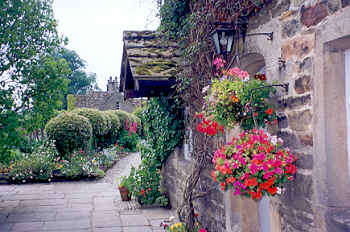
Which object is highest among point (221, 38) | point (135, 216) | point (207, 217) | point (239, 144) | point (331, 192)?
point (221, 38)

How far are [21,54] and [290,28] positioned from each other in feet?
18.6

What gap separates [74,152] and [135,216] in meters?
6.78

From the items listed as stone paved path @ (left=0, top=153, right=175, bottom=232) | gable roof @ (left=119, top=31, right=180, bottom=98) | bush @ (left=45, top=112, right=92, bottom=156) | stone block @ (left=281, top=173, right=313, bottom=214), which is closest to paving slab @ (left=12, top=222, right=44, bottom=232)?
stone paved path @ (left=0, top=153, right=175, bottom=232)

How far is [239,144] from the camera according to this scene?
2846 millimetres

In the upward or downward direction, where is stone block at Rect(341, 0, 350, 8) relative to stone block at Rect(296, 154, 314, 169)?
upward

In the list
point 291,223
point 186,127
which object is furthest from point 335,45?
point 186,127

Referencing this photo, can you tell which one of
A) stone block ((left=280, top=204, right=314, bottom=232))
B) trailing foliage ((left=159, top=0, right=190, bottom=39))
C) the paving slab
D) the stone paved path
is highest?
trailing foliage ((left=159, top=0, right=190, bottom=39))

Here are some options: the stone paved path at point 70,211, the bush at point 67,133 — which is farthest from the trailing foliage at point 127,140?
the stone paved path at point 70,211

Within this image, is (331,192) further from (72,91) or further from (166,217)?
→ (72,91)

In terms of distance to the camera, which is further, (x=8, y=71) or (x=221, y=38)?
(x=8, y=71)

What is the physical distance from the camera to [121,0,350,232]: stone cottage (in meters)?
2.48

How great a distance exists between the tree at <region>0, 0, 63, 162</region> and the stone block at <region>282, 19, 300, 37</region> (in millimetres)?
5540

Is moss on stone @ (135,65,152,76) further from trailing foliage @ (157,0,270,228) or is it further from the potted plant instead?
the potted plant

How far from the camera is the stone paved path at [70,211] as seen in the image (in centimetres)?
621
